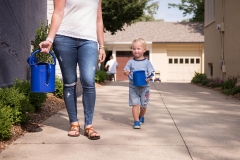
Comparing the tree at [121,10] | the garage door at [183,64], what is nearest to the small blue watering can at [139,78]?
the tree at [121,10]

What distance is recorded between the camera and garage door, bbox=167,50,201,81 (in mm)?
27188

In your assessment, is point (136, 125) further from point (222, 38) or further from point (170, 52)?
point (170, 52)

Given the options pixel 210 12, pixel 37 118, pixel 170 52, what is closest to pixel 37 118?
pixel 37 118

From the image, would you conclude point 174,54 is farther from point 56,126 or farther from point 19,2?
point 56,126

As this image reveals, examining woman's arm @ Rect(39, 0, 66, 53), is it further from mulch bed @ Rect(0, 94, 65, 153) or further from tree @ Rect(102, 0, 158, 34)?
tree @ Rect(102, 0, 158, 34)

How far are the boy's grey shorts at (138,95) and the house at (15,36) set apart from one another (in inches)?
79.1

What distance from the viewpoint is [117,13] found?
18.8 m

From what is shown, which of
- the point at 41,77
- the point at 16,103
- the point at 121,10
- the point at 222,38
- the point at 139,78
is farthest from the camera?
the point at 121,10

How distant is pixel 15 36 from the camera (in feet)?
22.0

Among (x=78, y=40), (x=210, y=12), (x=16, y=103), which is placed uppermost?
(x=210, y=12)

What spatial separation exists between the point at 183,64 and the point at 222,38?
46.4 ft

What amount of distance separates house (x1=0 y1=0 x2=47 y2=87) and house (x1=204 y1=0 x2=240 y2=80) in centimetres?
610

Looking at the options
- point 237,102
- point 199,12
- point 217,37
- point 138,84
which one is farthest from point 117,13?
point 199,12

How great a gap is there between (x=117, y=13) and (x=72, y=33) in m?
14.7
